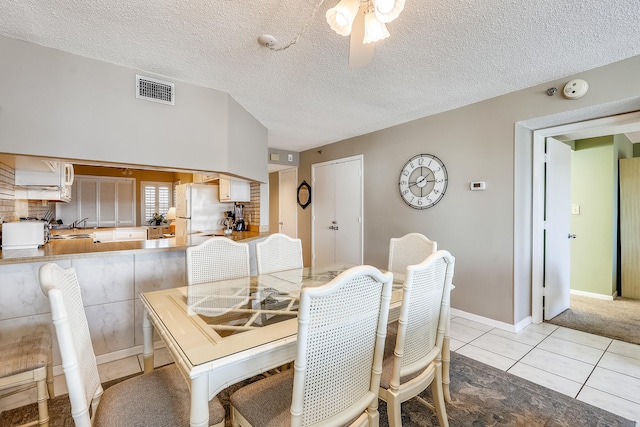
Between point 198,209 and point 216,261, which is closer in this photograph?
point 216,261

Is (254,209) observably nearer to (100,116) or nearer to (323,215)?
(323,215)

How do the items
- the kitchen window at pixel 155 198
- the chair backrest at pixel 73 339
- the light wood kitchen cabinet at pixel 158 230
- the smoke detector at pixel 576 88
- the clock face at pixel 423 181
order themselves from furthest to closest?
the kitchen window at pixel 155 198, the light wood kitchen cabinet at pixel 158 230, the clock face at pixel 423 181, the smoke detector at pixel 576 88, the chair backrest at pixel 73 339

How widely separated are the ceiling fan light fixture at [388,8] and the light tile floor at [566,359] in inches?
96.4

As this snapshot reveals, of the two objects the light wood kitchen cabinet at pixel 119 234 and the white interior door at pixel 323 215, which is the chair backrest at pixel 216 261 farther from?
the light wood kitchen cabinet at pixel 119 234

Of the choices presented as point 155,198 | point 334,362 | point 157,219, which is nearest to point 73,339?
point 334,362

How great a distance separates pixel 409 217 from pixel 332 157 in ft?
5.73

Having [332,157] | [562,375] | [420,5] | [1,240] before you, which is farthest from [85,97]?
[562,375]

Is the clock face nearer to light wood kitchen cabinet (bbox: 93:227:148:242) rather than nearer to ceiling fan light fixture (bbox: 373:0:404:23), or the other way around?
ceiling fan light fixture (bbox: 373:0:404:23)

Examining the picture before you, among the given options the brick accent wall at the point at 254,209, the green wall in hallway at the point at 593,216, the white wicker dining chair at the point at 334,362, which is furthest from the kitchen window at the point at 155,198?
the green wall in hallway at the point at 593,216

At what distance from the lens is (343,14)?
4.19 ft

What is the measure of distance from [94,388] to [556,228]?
4046 mm

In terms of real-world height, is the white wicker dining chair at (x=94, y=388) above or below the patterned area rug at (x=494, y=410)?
above

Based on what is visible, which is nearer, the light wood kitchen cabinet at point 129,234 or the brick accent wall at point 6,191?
the brick accent wall at point 6,191

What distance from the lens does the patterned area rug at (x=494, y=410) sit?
163 cm
